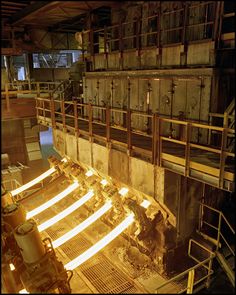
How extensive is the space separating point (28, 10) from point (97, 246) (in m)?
5.89

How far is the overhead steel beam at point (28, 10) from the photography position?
4.39 m

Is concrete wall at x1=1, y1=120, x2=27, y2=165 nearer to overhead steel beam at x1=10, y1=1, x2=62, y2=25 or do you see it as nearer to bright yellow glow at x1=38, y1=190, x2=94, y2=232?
bright yellow glow at x1=38, y1=190, x2=94, y2=232

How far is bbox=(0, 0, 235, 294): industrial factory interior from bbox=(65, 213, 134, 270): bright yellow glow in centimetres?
3

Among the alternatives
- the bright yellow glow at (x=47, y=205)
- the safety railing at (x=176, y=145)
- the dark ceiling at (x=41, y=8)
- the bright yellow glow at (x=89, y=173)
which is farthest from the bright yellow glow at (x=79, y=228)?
the dark ceiling at (x=41, y=8)

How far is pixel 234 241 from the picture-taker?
8.45 meters

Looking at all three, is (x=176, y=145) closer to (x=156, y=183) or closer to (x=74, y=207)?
(x=156, y=183)

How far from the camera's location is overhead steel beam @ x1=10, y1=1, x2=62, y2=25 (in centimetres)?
439

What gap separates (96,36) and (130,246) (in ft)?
30.4

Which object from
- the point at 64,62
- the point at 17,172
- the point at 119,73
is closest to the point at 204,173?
the point at 119,73

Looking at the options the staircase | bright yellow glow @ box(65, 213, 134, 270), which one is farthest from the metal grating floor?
the staircase

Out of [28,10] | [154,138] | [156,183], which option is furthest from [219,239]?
[28,10]

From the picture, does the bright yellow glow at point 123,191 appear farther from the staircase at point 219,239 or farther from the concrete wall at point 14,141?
the concrete wall at point 14,141

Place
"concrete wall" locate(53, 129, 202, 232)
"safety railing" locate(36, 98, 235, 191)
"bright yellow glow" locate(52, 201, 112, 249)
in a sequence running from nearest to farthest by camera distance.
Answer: "safety railing" locate(36, 98, 235, 191)
"concrete wall" locate(53, 129, 202, 232)
"bright yellow glow" locate(52, 201, 112, 249)

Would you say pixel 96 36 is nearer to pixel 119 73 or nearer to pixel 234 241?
pixel 119 73
